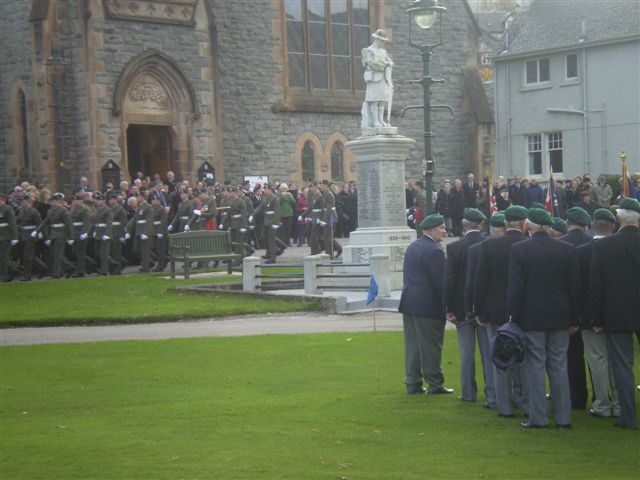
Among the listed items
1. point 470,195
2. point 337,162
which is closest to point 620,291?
point 470,195

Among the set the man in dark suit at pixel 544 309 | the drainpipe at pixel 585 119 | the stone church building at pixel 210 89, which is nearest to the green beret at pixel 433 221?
the man in dark suit at pixel 544 309

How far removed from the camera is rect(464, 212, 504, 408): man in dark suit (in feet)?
39.4

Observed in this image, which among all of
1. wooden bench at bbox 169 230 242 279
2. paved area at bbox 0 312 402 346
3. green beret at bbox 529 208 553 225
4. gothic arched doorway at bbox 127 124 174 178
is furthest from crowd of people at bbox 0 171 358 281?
green beret at bbox 529 208 553 225

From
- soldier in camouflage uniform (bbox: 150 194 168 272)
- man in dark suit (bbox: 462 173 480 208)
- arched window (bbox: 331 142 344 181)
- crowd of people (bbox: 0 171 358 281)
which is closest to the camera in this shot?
crowd of people (bbox: 0 171 358 281)

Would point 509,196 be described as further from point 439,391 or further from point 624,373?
point 624,373

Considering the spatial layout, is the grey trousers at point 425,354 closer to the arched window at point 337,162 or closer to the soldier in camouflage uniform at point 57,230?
the soldier in camouflage uniform at point 57,230

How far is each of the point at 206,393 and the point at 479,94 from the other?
3690 centimetres

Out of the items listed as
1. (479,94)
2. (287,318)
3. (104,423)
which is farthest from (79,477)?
(479,94)

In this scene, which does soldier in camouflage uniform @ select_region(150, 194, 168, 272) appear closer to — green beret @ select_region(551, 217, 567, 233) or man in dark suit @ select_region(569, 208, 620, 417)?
green beret @ select_region(551, 217, 567, 233)

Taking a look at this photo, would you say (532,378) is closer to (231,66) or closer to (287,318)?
(287,318)

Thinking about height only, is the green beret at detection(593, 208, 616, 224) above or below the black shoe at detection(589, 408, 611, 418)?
above

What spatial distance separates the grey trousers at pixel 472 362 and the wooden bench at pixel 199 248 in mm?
14967

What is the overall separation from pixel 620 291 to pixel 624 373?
2.43ft

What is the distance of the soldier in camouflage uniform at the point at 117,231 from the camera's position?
29.2m
